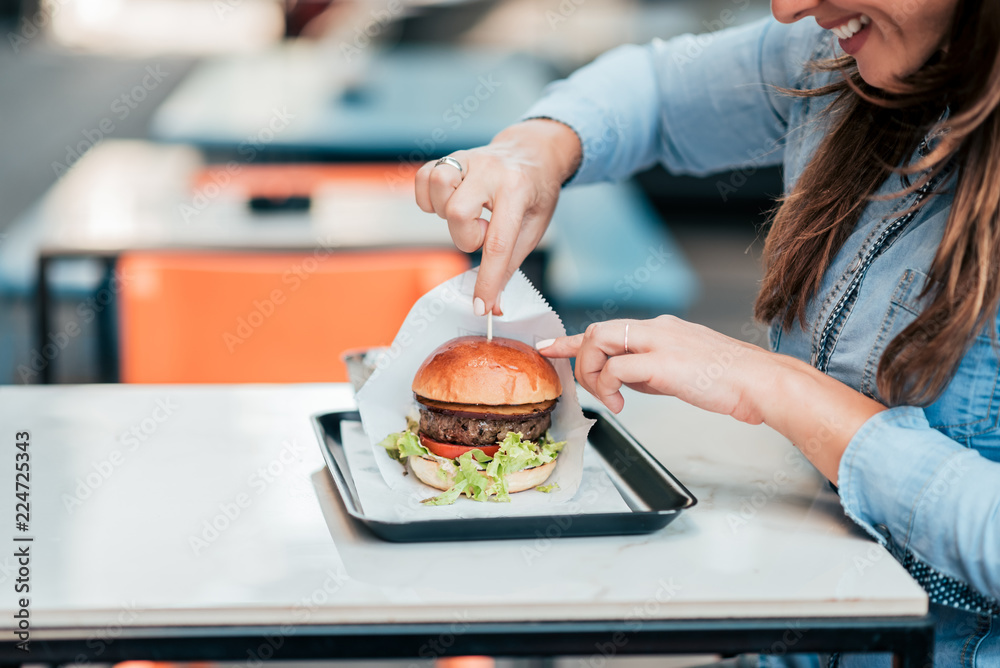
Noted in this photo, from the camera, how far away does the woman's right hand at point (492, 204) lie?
138cm

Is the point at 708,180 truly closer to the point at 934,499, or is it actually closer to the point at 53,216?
the point at 53,216

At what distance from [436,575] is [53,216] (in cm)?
252

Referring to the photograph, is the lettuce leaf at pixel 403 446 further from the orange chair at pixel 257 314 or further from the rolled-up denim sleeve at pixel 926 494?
the orange chair at pixel 257 314

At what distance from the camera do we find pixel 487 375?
1.37 metres

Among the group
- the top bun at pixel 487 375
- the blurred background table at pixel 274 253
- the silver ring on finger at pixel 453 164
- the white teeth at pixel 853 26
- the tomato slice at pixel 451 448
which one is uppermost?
the white teeth at pixel 853 26

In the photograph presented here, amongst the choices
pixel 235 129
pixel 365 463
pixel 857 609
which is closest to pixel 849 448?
pixel 857 609

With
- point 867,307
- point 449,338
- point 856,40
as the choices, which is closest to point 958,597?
point 867,307

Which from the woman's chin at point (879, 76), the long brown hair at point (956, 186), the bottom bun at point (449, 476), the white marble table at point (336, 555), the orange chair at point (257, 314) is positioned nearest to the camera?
the white marble table at point (336, 555)

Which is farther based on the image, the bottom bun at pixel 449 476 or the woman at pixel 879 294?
the bottom bun at pixel 449 476

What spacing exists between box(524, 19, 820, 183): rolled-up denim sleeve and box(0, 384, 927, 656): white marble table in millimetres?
648

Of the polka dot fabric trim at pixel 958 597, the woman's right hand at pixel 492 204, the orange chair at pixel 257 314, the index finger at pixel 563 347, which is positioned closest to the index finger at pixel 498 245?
the woman's right hand at pixel 492 204

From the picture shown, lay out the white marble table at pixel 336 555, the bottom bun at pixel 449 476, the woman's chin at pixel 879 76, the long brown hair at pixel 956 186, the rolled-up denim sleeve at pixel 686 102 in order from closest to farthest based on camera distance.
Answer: the white marble table at pixel 336 555
the long brown hair at pixel 956 186
the woman's chin at pixel 879 76
the bottom bun at pixel 449 476
the rolled-up denim sleeve at pixel 686 102

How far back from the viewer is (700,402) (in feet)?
3.90

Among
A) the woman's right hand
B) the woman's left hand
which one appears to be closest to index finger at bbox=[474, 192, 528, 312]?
the woman's right hand
